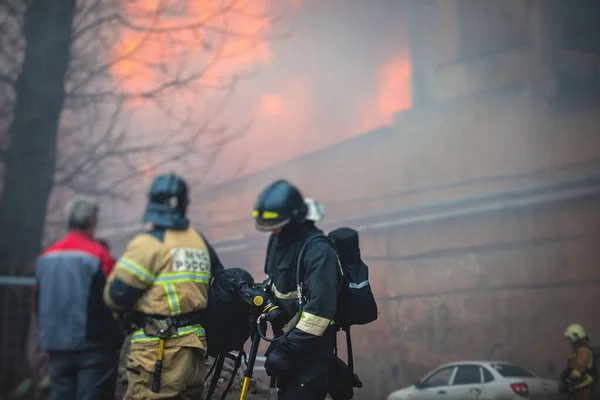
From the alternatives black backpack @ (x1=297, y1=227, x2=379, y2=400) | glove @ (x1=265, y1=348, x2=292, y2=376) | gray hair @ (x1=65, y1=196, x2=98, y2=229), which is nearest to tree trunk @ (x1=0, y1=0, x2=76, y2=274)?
gray hair @ (x1=65, y1=196, x2=98, y2=229)

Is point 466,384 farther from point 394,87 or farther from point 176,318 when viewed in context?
point 176,318

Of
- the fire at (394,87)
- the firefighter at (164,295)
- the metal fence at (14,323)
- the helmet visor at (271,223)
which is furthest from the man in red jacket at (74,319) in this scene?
the fire at (394,87)

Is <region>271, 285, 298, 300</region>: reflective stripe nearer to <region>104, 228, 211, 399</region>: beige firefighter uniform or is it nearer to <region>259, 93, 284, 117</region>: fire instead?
<region>104, 228, 211, 399</region>: beige firefighter uniform

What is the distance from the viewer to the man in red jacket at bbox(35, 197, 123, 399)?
390cm

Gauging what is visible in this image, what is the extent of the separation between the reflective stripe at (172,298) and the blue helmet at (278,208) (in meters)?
0.59

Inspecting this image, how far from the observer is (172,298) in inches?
149

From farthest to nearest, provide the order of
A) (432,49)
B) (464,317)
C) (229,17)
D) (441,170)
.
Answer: (229,17) → (432,49) → (441,170) → (464,317)

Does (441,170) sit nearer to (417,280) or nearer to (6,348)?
(417,280)

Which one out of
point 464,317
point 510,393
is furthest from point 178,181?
point 464,317

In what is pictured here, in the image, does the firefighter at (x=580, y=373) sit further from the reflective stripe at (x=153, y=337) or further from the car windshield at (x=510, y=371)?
the reflective stripe at (x=153, y=337)

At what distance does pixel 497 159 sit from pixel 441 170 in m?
1.04

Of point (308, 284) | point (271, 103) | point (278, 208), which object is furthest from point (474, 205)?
point (308, 284)

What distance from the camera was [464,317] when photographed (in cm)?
1191

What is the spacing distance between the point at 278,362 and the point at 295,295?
0.44 m
